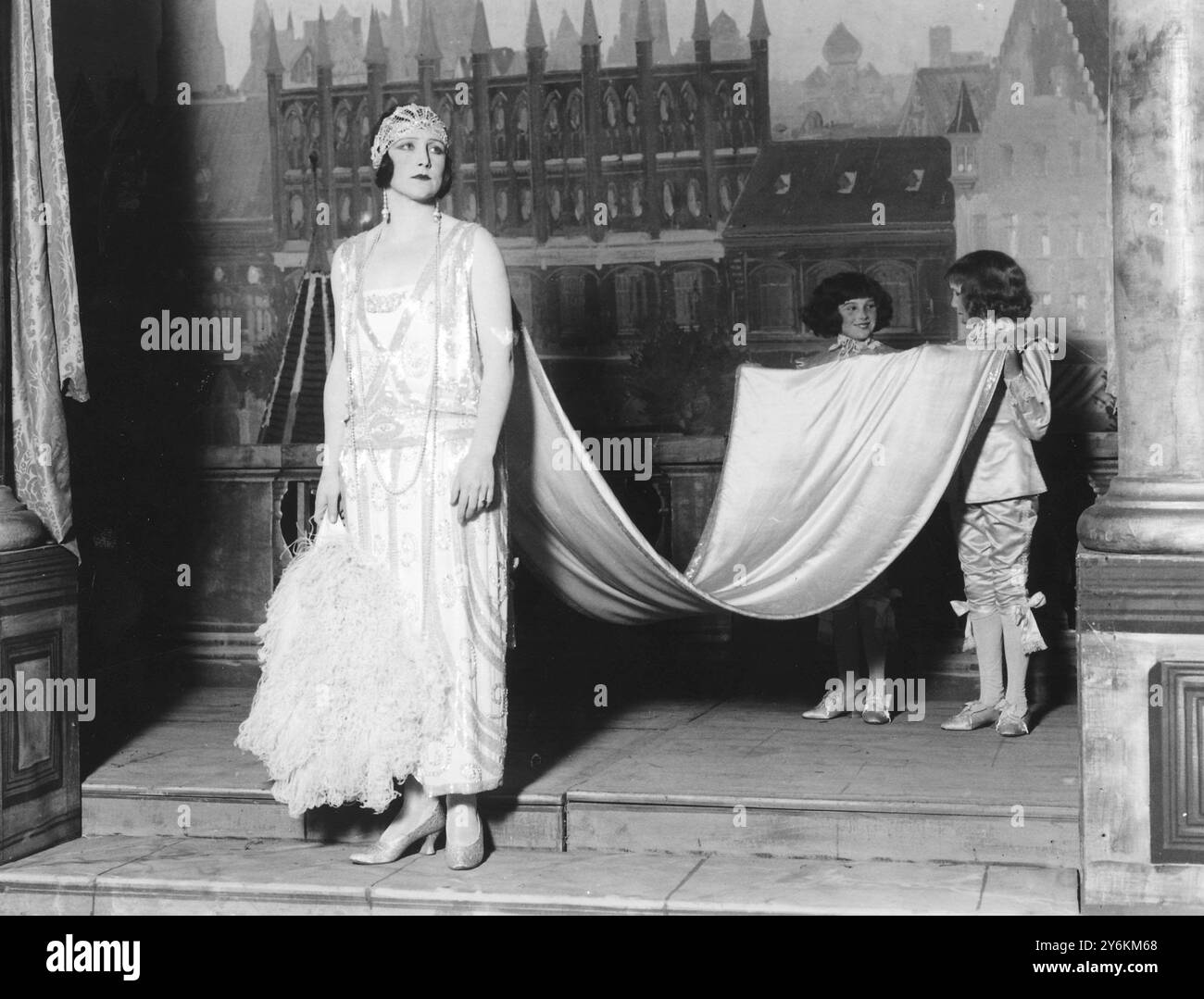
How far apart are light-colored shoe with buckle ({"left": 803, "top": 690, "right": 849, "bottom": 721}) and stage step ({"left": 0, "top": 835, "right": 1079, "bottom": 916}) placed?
134 centimetres

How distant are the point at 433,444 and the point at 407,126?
831 millimetres

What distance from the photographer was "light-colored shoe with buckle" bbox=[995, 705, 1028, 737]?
5.43 m

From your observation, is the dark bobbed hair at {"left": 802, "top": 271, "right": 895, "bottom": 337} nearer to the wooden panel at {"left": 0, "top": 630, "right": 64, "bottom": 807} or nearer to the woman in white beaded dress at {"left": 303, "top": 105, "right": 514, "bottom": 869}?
the woman in white beaded dress at {"left": 303, "top": 105, "right": 514, "bottom": 869}

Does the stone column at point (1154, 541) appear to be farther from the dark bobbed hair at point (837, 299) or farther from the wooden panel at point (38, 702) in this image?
the wooden panel at point (38, 702)

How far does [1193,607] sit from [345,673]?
6.92 ft

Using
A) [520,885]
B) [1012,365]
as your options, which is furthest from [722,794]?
[1012,365]

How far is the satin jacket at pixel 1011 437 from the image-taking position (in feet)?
17.6

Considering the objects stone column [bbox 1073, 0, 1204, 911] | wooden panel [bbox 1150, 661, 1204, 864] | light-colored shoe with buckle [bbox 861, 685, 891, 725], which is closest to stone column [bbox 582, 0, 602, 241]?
light-colored shoe with buckle [bbox 861, 685, 891, 725]

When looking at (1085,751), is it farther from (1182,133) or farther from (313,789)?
(313,789)

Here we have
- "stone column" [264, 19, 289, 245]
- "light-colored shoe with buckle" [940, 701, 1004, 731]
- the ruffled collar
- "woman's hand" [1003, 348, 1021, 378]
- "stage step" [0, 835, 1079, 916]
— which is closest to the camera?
"stage step" [0, 835, 1079, 916]

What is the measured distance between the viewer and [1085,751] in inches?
160
